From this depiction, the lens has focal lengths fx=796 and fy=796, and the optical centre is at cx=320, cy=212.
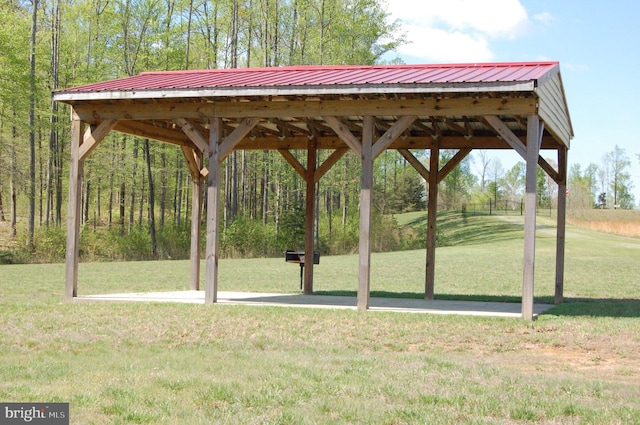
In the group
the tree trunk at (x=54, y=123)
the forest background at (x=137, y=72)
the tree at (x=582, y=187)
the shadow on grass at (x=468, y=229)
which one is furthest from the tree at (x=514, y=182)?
the tree trunk at (x=54, y=123)

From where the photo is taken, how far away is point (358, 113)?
12336 mm

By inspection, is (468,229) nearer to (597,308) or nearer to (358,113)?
(597,308)

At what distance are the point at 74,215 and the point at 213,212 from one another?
243cm

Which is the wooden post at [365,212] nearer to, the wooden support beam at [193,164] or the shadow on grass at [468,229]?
the wooden support beam at [193,164]

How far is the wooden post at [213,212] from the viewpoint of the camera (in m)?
12.9

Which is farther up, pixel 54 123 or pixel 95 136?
pixel 54 123

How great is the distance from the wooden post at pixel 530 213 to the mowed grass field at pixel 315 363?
0.47 m

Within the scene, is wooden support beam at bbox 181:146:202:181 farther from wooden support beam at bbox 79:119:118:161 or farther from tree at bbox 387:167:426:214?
tree at bbox 387:167:426:214

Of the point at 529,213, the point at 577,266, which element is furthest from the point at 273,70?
the point at 577,266

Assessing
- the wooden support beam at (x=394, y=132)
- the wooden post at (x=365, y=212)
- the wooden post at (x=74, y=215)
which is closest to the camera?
the wooden support beam at (x=394, y=132)

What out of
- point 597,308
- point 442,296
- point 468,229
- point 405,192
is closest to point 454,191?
point 405,192

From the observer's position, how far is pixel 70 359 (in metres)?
8.20

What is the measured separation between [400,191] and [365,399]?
50427 millimetres

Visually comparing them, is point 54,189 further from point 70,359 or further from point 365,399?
point 365,399
